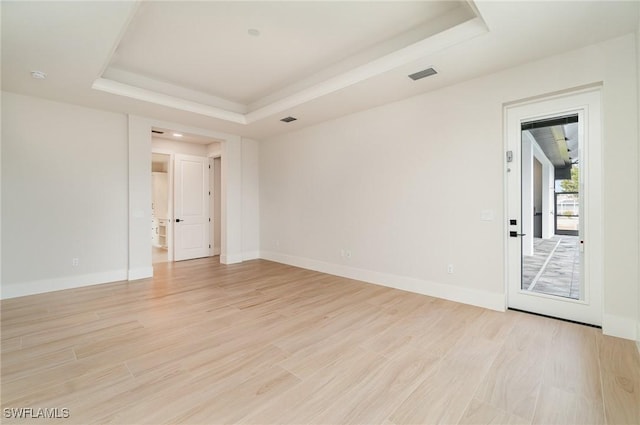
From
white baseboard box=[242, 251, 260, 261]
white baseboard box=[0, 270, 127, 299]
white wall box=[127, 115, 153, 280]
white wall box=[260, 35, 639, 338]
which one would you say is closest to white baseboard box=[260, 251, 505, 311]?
white wall box=[260, 35, 639, 338]

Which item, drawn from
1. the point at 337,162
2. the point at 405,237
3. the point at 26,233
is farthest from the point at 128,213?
the point at 405,237

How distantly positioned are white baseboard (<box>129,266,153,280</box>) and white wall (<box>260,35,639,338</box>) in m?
2.76

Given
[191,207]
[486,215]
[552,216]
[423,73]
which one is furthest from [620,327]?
[191,207]

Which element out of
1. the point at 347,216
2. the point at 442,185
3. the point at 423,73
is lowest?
the point at 347,216

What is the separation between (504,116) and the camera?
3557 mm

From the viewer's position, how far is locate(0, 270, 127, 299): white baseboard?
13.5ft

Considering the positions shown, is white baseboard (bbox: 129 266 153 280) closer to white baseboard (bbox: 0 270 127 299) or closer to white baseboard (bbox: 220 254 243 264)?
white baseboard (bbox: 0 270 127 299)

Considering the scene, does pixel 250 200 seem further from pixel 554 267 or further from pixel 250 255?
pixel 554 267

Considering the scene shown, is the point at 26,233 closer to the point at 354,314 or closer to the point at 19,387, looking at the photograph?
the point at 19,387

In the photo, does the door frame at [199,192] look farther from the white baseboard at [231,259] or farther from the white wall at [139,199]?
the white wall at [139,199]

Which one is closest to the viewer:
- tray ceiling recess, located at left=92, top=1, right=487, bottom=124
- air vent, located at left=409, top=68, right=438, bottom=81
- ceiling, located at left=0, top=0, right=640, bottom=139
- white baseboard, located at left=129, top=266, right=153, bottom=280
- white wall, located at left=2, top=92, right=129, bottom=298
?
ceiling, located at left=0, top=0, right=640, bottom=139

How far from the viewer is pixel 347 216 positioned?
525cm

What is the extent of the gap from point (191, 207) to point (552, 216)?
7150 millimetres

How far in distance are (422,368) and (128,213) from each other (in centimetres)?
526
